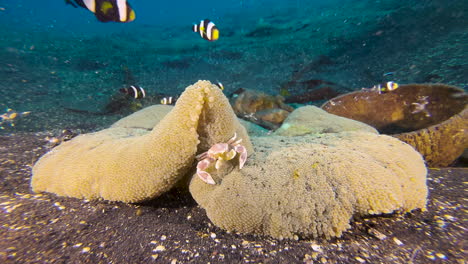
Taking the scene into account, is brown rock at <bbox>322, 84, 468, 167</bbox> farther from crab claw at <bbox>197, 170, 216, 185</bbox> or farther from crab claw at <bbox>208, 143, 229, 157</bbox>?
crab claw at <bbox>197, 170, 216, 185</bbox>

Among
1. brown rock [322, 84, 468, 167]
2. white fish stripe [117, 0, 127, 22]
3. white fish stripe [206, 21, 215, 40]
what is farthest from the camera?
white fish stripe [206, 21, 215, 40]

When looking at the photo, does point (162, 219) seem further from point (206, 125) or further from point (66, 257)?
point (206, 125)

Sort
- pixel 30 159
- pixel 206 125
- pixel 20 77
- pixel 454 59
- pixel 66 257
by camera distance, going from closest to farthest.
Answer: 1. pixel 66 257
2. pixel 206 125
3. pixel 30 159
4. pixel 454 59
5. pixel 20 77

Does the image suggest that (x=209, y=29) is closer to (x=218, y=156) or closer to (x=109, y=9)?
(x=109, y=9)

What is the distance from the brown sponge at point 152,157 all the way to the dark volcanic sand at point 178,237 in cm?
18

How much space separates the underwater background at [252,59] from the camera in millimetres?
7152

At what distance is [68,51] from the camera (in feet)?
41.4

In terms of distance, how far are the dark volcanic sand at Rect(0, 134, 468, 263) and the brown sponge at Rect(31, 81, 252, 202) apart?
0.60ft

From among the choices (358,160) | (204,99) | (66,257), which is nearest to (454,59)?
(358,160)

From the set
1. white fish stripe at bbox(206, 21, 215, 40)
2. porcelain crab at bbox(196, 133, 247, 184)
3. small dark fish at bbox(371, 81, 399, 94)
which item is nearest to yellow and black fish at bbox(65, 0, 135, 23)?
white fish stripe at bbox(206, 21, 215, 40)

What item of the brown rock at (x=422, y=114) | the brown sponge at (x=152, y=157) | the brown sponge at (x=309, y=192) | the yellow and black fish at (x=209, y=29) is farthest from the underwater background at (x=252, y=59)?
the brown sponge at (x=309, y=192)

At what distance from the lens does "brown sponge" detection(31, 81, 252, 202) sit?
5.35 feet

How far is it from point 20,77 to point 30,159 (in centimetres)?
811

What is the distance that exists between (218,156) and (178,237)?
26.8 inches
